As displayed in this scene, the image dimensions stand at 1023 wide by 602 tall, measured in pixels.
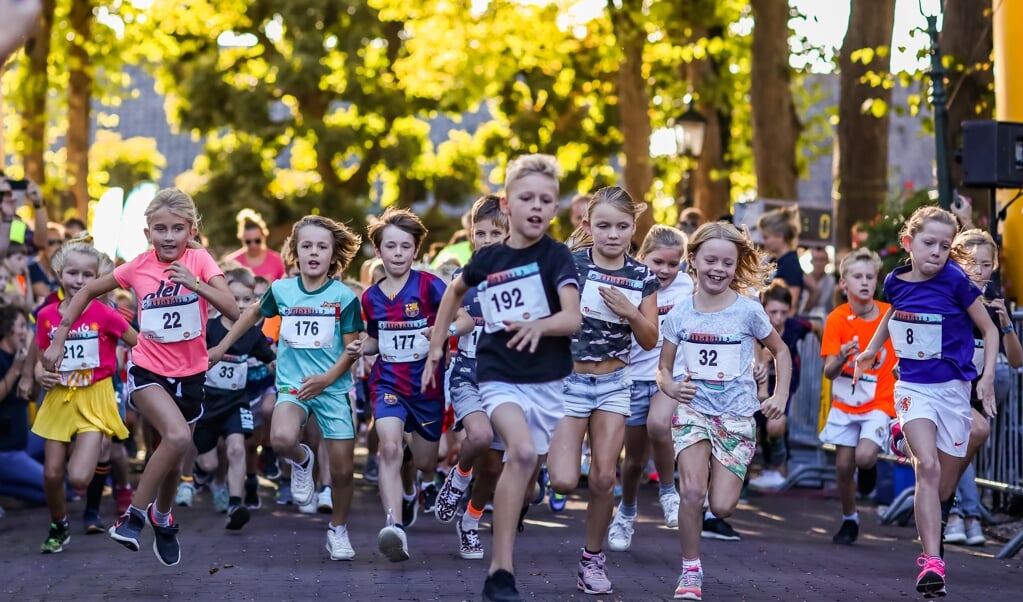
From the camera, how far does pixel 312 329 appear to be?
9.77m

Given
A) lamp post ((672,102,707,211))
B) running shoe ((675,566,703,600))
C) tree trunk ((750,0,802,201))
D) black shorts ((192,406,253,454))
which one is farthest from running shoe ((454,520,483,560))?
lamp post ((672,102,707,211))

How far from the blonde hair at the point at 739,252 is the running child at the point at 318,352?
80.7 inches

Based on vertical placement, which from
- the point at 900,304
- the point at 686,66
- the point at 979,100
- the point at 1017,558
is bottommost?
the point at 1017,558

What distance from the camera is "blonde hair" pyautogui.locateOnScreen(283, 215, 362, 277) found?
10.0 metres

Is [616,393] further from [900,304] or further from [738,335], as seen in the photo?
[900,304]

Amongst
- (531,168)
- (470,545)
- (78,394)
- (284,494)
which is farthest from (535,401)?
(284,494)

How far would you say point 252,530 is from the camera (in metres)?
11.4

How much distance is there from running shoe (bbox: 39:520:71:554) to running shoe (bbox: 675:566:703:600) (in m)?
4.20

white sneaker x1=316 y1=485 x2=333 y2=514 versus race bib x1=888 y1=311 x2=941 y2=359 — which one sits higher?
race bib x1=888 y1=311 x2=941 y2=359

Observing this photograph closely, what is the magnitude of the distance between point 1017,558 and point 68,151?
24.1m

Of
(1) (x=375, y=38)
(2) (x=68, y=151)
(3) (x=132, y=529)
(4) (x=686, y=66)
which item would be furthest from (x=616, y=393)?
(1) (x=375, y=38)

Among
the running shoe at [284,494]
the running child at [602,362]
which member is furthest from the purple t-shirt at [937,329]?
the running shoe at [284,494]

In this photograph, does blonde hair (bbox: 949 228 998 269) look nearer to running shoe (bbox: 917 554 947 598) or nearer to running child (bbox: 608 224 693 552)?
running child (bbox: 608 224 693 552)

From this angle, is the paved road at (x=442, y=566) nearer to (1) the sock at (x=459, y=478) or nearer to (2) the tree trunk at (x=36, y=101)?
(1) the sock at (x=459, y=478)
